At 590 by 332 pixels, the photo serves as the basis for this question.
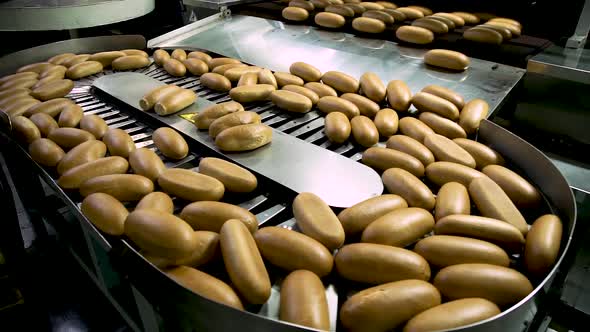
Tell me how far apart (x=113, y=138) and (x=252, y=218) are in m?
0.47

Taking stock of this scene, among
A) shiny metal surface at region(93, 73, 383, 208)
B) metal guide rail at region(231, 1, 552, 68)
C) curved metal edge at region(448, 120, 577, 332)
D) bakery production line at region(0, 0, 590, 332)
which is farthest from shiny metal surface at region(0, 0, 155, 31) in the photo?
curved metal edge at region(448, 120, 577, 332)

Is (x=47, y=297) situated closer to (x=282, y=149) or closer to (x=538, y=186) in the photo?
(x=282, y=149)

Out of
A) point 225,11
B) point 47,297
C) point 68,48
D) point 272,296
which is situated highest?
point 225,11

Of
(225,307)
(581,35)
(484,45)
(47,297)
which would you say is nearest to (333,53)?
(484,45)

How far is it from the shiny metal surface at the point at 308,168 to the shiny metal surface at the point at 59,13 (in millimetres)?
592

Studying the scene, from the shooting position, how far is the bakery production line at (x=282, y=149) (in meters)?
0.63

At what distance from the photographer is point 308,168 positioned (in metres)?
0.89

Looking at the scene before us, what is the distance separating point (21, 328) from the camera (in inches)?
55.7

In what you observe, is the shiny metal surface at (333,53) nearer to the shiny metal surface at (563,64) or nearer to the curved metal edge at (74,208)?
the shiny metal surface at (563,64)

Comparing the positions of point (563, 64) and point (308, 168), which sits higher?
point (563, 64)

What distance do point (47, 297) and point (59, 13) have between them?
1018 millimetres

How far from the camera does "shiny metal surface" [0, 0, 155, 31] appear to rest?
132cm

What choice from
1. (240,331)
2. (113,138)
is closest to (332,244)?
(240,331)

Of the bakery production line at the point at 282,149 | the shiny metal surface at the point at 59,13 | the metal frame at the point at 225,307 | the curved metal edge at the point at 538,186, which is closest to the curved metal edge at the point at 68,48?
the bakery production line at the point at 282,149
